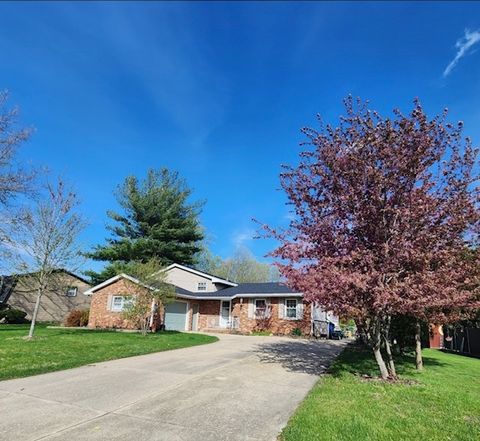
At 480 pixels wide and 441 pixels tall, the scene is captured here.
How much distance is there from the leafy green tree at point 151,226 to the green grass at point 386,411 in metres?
26.8

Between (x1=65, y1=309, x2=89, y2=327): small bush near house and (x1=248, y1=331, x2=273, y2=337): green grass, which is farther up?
(x1=65, y1=309, x2=89, y2=327): small bush near house

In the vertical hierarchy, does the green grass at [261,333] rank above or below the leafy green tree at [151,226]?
below

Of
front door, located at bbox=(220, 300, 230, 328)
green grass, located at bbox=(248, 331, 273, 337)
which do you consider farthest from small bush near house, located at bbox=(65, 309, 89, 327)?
green grass, located at bbox=(248, 331, 273, 337)

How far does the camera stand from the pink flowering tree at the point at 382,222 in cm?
786

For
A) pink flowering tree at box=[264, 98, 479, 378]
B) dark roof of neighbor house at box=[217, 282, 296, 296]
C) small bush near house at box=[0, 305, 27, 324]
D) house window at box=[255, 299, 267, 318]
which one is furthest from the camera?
small bush near house at box=[0, 305, 27, 324]

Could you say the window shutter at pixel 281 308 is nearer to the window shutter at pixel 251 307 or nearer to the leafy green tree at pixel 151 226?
the window shutter at pixel 251 307

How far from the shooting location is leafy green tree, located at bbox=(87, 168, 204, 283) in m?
33.0

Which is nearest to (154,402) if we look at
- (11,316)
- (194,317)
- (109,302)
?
(109,302)

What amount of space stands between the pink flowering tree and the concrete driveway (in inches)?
94.3

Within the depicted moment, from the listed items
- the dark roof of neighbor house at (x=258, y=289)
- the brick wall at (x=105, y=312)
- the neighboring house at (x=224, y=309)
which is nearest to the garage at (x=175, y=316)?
the neighboring house at (x=224, y=309)

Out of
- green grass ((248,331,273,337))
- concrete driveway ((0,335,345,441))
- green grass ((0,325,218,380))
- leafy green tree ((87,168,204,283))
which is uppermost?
leafy green tree ((87,168,204,283))

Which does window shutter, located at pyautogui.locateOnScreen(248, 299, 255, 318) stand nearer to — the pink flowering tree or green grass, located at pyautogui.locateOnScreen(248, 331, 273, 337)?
green grass, located at pyautogui.locateOnScreen(248, 331, 273, 337)

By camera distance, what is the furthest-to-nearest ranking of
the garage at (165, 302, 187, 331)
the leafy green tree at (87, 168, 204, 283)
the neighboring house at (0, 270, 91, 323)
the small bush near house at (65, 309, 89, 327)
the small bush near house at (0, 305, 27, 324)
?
the leafy green tree at (87, 168, 204, 283) < the neighboring house at (0, 270, 91, 323) < the small bush near house at (65, 309, 89, 327) < the garage at (165, 302, 187, 331) < the small bush near house at (0, 305, 27, 324)

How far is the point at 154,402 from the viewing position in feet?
19.8
